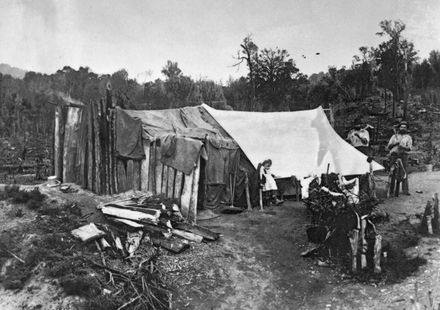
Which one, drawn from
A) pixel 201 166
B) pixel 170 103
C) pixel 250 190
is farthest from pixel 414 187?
pixel 170 103

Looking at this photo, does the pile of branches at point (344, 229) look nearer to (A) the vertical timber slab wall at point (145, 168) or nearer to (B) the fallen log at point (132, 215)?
(B) the fallen log at point (132, 215)

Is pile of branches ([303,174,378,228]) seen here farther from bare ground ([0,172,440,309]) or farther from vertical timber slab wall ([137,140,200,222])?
vertical timber slab wall ([137,140,200,222])

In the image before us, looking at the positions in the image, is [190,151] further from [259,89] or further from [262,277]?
[259,89]

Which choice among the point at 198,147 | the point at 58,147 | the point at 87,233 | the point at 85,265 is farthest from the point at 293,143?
the point at 85,265

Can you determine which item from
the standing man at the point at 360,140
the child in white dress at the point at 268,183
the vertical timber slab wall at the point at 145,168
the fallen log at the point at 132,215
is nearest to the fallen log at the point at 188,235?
the fallen log at the point at 132,215

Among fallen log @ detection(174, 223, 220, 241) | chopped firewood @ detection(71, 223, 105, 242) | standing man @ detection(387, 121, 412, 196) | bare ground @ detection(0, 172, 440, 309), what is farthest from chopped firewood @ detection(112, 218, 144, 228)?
standing man @ detection(387, 121, 412, 196)

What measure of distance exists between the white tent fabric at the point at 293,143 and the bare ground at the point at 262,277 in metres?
2.60

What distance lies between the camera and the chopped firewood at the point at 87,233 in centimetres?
550

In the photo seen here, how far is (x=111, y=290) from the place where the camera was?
457 cm

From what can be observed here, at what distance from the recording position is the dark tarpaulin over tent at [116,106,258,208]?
7906mm

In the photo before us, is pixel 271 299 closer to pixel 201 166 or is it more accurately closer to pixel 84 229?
pixel 84 229

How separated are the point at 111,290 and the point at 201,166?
4.37 meters

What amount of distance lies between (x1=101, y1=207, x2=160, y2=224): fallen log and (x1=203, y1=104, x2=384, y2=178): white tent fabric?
13.5 ft

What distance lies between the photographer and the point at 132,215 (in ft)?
20.9
